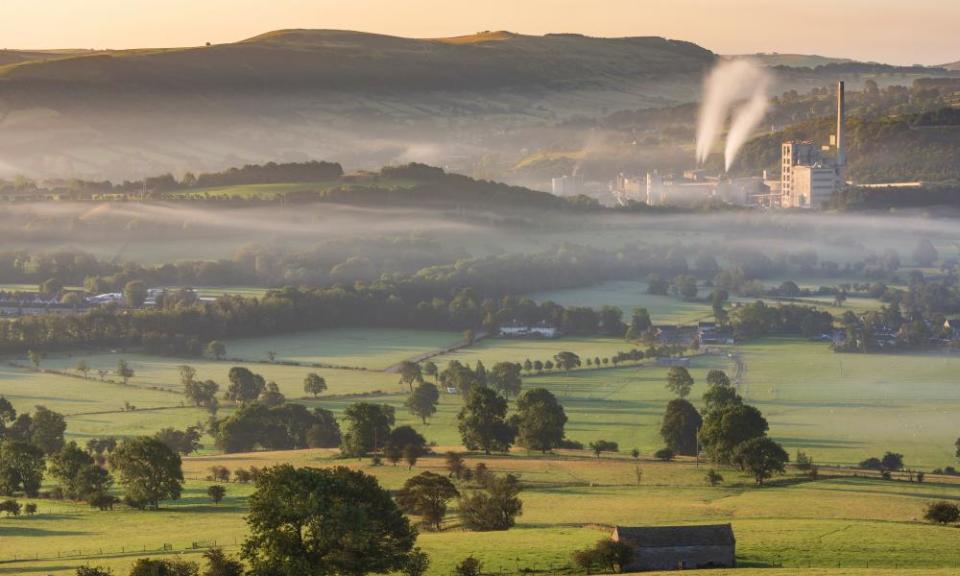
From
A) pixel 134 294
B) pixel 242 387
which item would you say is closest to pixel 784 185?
pixel 134 294

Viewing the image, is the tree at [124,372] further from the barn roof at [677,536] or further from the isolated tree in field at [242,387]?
the barn roof at [677,536]

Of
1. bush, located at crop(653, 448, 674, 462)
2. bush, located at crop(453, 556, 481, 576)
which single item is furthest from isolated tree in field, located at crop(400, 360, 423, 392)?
bush, located at crop(453, 556, 481, 576)

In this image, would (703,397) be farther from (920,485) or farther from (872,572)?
(872,572)

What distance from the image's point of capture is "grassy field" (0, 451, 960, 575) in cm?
4100

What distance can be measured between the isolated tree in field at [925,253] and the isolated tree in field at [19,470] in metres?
85.9

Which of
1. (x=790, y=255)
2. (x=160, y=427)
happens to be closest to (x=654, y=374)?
(x=160, y=427)

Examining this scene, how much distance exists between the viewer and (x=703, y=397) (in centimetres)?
6544

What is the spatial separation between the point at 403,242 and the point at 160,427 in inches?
2945

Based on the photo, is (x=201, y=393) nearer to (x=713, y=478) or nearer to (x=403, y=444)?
(x=403, y=444)

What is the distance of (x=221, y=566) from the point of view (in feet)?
124

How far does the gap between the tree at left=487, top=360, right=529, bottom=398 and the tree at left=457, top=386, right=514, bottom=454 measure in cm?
1192

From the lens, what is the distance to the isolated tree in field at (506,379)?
70875 mm

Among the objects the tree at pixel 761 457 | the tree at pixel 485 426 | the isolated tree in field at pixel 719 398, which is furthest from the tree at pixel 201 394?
the tree at pixel 761 457

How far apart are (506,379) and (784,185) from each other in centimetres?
9978
